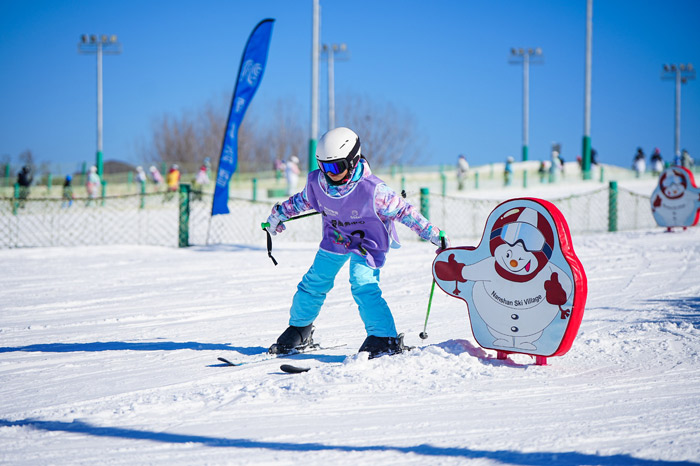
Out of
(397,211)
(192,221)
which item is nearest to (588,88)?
(192,221)

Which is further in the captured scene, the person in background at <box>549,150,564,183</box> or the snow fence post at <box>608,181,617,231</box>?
the person in background at <box>549,150,564,183</box>

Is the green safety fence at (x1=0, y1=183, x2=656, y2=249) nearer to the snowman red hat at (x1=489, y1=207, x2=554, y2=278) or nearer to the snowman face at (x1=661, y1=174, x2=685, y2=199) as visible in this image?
the snowman face at (x1=661, y1=174, x2=685, y2=199)

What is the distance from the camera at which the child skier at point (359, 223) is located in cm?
469

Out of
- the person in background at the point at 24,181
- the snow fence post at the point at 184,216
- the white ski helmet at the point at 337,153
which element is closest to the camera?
the white ski helmet at the point at 337,153

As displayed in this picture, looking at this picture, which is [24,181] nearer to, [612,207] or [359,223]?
[612,207]

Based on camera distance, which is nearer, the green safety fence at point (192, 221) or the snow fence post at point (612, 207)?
the green safety fence at point (192, 221)

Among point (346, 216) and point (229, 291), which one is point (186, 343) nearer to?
point (346, 216)

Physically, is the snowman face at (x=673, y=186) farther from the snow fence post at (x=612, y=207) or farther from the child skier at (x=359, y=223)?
the child skier at (x=359, y=223)

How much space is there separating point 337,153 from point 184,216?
8838mm

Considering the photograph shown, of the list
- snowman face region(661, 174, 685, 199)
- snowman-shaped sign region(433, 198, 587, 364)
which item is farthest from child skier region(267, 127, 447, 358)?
snowman face region(661, 174, 685, 199)

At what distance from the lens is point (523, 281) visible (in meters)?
4.46

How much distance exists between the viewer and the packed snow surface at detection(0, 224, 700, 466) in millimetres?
3094

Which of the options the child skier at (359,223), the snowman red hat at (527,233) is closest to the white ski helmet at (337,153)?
the child skier at (359,223)

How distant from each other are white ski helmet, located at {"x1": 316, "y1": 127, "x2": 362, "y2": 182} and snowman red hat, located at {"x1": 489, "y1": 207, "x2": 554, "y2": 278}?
1032mm
